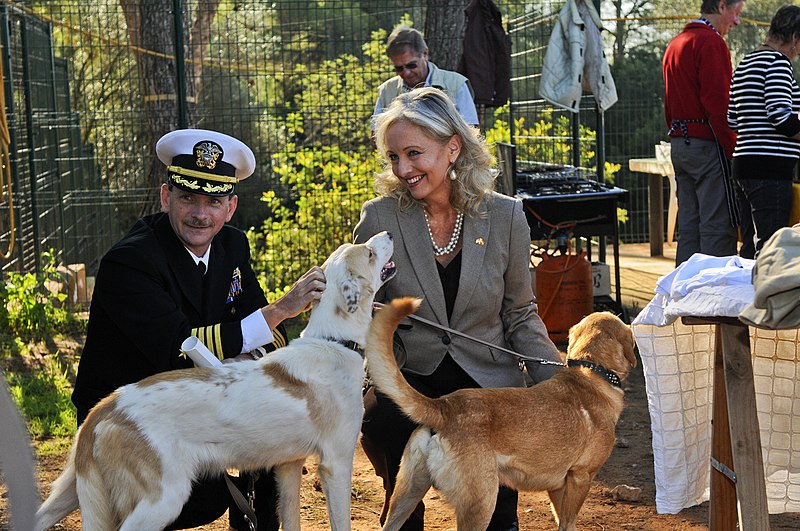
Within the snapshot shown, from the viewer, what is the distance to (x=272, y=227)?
9.41 metres

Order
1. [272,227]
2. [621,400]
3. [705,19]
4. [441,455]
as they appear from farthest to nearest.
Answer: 1. [272,227]
2. [705,19]
3. [621,400]
4. [441,455]

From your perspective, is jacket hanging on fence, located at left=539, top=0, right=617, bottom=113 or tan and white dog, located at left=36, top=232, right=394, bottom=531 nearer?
tan and white dog, located at left=36, top=232, right=394, bottom=531

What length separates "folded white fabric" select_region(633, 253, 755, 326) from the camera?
2896 mm

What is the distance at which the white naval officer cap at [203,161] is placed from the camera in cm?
346

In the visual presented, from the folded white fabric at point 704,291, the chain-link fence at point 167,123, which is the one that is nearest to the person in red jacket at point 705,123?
the chain-link fence at point 167,123

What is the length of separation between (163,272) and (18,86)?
706 centimetres

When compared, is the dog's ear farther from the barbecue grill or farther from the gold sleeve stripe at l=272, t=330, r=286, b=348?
the barbecue grill

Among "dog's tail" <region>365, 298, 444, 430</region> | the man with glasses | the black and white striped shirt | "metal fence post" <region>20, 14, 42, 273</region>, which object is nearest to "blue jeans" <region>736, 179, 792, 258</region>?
the black and white striped shirt

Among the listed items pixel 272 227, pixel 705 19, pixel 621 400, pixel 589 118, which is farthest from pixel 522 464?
pixel 589 118

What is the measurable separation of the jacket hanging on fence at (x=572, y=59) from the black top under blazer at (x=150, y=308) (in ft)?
17.6

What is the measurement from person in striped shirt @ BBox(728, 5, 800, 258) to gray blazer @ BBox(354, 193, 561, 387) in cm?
330

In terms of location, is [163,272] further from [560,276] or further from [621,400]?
[560,276]

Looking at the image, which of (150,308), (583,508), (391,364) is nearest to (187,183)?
(150,308)

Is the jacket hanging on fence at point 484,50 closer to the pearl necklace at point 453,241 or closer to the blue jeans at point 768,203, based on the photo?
the blue jeans at point 768,203
